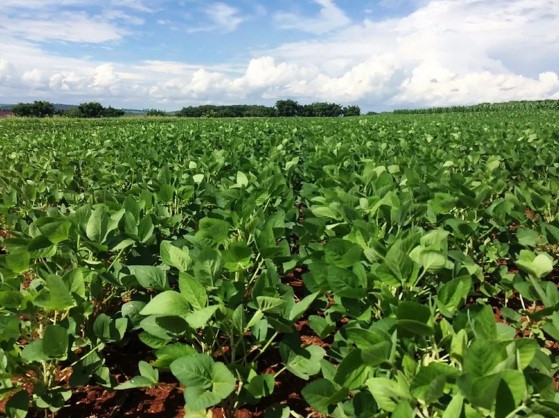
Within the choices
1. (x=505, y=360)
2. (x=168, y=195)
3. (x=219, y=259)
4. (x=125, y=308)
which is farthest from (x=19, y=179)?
(x=505, y=360)

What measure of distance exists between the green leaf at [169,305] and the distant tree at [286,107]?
9121 centimetres

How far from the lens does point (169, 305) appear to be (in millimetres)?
1783

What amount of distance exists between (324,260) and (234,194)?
4.64 feet

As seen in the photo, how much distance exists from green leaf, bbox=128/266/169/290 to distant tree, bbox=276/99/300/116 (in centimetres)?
9097

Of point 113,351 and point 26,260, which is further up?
point 26,260

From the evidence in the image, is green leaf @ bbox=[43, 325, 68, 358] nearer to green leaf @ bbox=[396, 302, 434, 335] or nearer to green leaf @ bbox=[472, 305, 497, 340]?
green leaf @ bbox=[396, 302, 434, 335]

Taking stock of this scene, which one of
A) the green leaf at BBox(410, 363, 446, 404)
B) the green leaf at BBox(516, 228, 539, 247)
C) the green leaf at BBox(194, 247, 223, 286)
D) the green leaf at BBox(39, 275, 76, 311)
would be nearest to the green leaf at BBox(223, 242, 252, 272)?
the green leaf at BBox(194, 247, 223, 286)

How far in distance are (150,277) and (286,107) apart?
9216cm

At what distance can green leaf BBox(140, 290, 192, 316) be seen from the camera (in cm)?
176

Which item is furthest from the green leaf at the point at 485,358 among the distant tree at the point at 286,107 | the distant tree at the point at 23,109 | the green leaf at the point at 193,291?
the distant tree at the point at 286,107

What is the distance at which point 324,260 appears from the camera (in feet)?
7.52

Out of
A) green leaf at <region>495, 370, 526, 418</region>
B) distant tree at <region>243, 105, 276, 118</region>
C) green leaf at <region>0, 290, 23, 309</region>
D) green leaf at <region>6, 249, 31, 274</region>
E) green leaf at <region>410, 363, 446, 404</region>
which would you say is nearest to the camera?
green leaf at <region>495, 370, 526, 418</region>

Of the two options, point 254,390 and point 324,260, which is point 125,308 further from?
point 324,260

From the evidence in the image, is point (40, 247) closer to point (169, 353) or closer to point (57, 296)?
point (57, 296)
